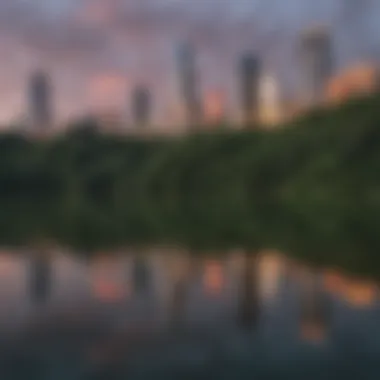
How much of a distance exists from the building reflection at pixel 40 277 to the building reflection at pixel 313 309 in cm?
530

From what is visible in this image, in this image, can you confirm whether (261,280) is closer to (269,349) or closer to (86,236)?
(269,349)

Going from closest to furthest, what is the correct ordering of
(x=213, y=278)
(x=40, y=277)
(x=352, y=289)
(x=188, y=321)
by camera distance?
(x=188, y=321) → (x=352, y=289) → (x=213, y=278) → (x=40, y=277)

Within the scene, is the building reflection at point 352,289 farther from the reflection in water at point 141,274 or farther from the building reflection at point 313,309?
the reflection in water at point 141,274

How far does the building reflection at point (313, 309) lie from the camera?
11687 mm

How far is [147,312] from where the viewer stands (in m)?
13.9

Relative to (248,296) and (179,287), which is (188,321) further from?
(179,287)

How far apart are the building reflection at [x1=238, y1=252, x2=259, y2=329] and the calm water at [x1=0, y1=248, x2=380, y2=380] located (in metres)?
0.02

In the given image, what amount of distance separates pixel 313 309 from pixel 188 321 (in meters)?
2.29

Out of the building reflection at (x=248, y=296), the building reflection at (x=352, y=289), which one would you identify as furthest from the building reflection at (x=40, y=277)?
the building reflection at (x=352, y=289)

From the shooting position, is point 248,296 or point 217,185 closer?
point 248,296

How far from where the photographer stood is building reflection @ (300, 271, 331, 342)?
38.3 ft

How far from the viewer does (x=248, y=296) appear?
599 inches

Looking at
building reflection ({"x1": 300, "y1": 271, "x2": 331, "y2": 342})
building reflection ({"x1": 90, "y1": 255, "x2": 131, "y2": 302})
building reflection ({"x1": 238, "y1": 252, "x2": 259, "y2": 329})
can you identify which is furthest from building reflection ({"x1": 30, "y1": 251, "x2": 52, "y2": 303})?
building reflection ({"x1": 300, "y1": 271, "x2": 331, "y2": 342})

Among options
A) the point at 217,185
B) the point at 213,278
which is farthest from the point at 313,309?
the point at 217,185
